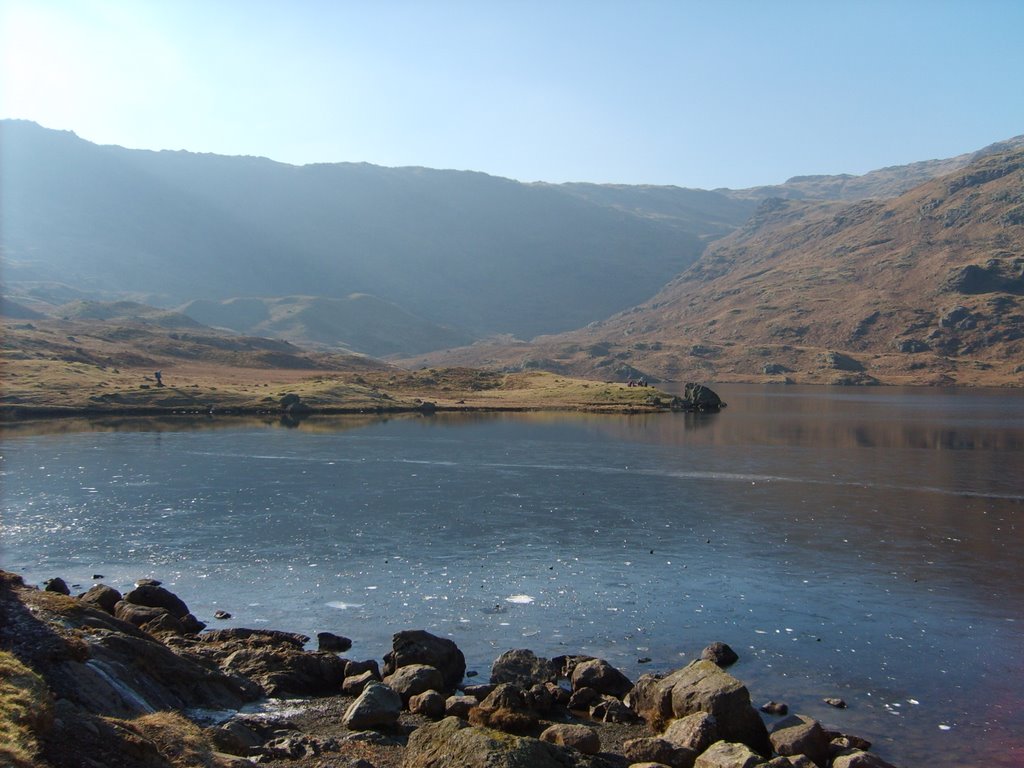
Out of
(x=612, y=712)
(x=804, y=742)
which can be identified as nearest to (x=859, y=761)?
(x=804, y=742)

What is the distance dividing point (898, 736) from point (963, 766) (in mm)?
2068

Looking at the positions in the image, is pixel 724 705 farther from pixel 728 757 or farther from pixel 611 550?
pixel 611 550

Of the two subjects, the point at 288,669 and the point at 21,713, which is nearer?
the point at 21,713

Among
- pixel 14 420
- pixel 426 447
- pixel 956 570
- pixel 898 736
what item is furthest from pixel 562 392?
pixel 898 736

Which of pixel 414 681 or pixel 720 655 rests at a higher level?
pixel 414 681

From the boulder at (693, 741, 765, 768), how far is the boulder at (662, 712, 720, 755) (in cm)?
65

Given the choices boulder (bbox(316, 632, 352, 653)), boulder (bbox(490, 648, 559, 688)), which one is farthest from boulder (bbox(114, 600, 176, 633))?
boulder (bbox(490, 648, 559, 688))

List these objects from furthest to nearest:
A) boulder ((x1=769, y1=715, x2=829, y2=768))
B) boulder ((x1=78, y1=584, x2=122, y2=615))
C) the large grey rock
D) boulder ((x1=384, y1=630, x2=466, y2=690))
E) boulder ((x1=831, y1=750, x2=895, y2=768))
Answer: boulder ((x1=78, y1=584, x2=122, y2=615)) < boulder ((x1=384, y1=630, x2=466, y2=690)) < the large grey rock < boulder ((x1=769, y1=715, x2=829, y2=768)) < boulder ((x1=831, y1=750, x2=895, y2=768))

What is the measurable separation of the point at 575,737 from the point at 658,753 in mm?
2225

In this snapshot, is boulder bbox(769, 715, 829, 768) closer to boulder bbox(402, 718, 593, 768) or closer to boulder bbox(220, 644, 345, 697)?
boulder bbox(402, 718, 593, 768)

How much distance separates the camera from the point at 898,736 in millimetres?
25062

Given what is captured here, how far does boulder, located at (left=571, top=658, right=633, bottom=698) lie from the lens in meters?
27.7

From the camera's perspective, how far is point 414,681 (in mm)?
26953

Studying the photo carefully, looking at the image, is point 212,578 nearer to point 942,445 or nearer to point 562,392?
point 942,445
